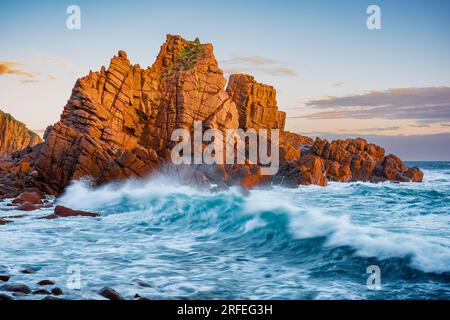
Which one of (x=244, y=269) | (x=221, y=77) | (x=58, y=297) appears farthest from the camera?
(x=221, y=77)

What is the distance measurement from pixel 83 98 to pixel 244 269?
2967 centimetres

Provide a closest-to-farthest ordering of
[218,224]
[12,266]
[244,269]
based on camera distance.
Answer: [12,266] → [244,269] → [218,224]

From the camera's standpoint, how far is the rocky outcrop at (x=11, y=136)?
342 ft

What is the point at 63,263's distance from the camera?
35.2ft

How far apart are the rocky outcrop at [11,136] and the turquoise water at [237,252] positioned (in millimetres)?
94240

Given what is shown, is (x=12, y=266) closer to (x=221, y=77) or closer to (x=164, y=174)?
(x=164, y=174)

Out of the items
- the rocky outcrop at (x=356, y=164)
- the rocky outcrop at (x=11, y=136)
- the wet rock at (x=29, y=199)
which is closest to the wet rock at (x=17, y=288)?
the wet rock at (x=29, y=199)

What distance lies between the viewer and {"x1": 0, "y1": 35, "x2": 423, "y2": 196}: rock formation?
97.7ft

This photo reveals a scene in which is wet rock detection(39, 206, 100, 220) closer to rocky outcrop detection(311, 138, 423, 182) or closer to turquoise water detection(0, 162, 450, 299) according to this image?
turquoise water detection(0, 162, 450, 299)

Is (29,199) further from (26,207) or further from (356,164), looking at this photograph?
(356,164)

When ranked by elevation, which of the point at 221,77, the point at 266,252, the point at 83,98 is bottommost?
the point at 266,252

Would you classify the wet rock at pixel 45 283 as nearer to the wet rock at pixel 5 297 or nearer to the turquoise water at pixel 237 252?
the turquoise water at pixel 237 252

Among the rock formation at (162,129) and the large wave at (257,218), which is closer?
the large wave at (257,218)

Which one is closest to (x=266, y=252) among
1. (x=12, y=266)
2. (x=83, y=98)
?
(x=12, y=266)
